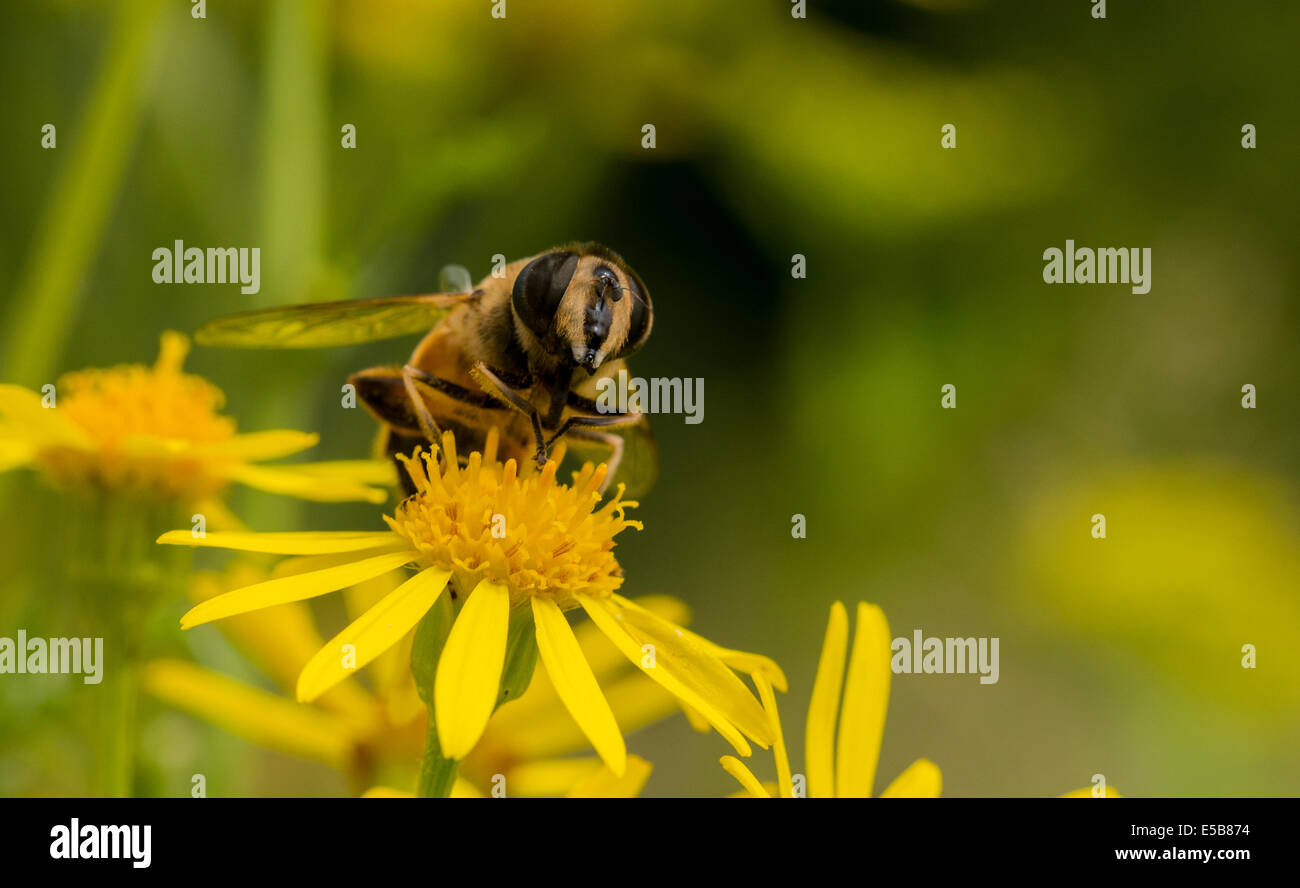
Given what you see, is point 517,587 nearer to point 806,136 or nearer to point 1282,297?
point 806,136

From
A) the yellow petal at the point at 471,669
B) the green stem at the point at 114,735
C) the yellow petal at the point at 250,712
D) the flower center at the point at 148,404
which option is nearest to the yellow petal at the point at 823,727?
the yellow petal at the point at 471,669

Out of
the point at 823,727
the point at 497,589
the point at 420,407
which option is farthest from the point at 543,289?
the point at 823,727

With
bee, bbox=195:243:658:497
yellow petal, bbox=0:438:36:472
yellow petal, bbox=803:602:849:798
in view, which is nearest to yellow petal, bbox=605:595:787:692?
yellow petal, bbox=803:602:849:798

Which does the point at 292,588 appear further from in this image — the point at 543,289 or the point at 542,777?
the point at 542,777

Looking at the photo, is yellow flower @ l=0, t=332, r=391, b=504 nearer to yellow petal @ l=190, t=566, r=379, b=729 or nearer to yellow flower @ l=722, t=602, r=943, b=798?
yellow petal @ l=190, t=566, r=379, b=729

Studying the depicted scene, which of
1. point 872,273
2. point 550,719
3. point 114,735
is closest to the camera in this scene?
point 114,735

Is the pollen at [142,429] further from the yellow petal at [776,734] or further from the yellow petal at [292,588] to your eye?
the yellow petal at [776,734]
